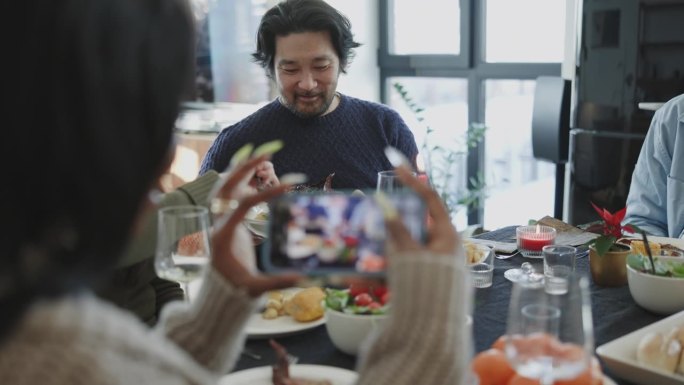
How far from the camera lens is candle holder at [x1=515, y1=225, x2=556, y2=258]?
1.68 meters

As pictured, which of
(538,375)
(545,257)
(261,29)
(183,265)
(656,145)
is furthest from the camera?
(261,29)

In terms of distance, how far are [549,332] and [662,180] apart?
4.68 feet

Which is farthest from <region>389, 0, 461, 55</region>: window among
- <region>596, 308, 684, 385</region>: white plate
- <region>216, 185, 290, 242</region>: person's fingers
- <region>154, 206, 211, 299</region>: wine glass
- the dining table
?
<region>216, 185, 290, 242</region>: person's fingers

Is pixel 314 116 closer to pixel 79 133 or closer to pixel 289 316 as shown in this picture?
pixel 289 316

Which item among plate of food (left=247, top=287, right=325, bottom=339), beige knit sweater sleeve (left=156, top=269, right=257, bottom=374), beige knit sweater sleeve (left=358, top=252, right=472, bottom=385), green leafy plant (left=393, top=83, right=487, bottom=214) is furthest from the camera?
green leafy plant (left=393, top=83, right=487, bottom=214)

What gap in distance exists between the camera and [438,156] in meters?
3.81

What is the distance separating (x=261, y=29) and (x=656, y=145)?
127 centimetres

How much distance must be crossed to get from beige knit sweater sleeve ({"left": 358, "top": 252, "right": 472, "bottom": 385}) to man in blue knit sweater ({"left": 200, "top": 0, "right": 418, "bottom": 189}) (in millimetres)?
1527

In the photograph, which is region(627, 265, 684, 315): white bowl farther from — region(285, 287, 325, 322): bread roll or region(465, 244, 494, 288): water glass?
region(285, 287, 325, 322): bread roll

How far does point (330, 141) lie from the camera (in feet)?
7.64

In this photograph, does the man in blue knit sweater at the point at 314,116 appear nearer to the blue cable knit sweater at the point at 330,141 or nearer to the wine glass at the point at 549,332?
the blue cable knit sweater at the point at 330,141

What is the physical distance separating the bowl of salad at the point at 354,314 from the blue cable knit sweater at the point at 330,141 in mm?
1073

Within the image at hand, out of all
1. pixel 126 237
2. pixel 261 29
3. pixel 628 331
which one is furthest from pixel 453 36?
pixel 126 237

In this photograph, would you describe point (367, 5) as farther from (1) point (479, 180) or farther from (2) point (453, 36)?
(1) point (479, 180)
